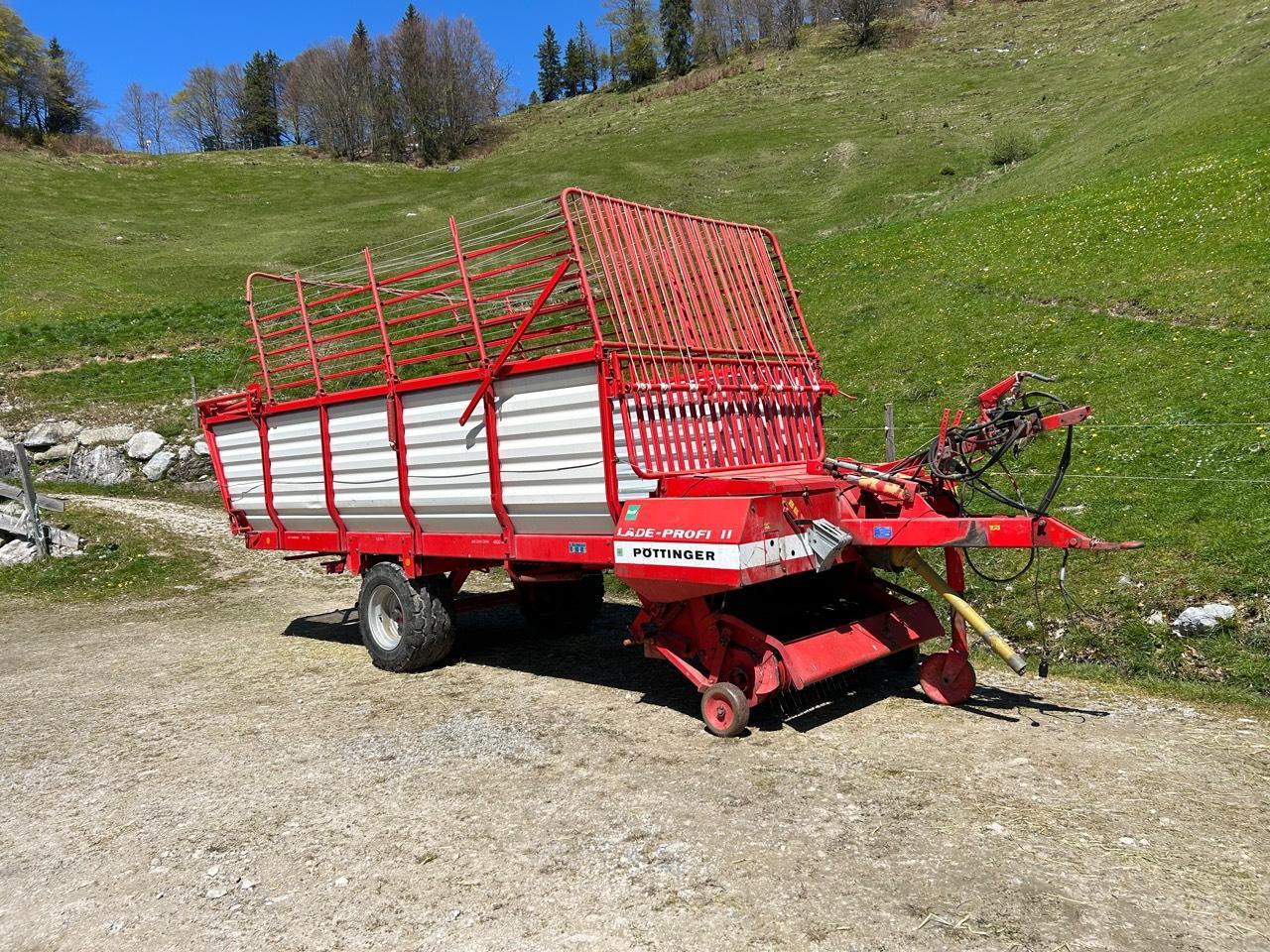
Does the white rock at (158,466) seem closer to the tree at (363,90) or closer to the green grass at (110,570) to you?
the green grass at (110,570)

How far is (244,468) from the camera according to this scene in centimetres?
900

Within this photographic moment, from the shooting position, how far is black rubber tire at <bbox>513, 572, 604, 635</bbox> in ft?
28.6

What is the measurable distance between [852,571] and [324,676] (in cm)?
443

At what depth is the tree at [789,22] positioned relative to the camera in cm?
7681

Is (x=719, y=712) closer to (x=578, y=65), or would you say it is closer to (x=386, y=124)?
(x=386, y=124)

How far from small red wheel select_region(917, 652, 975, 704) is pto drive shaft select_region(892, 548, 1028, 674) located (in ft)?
1.24

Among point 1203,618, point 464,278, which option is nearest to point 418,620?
point 464,278

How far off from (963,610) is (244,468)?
6847mm

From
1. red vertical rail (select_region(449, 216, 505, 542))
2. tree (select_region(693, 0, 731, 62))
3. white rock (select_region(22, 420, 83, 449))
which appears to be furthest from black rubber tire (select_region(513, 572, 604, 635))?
tree (select_region(693, 0, 731, 62))

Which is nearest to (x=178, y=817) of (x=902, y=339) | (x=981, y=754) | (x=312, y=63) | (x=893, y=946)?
(x=893, y=946)

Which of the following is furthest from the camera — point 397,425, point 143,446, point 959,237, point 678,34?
point 678,34

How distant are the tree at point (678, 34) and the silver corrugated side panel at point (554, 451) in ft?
277

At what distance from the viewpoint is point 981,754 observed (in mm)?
5156

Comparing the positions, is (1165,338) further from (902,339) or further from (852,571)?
(852,571)
